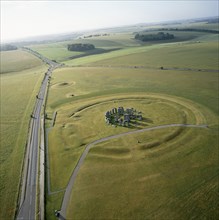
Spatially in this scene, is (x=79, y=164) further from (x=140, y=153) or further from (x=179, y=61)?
(x=179, y=61)

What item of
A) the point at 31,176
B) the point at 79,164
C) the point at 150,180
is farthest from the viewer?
the point at 79,164

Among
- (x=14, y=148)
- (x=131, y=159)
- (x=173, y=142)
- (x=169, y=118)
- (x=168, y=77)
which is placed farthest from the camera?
(x=168, y=77)

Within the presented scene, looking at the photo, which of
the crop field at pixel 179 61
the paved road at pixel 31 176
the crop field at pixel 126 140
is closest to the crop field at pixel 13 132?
the paved road at pixel 31 176

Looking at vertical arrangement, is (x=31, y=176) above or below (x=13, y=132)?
below

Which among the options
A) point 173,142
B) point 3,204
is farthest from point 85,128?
point 3,204

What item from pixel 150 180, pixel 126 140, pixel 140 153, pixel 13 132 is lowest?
pixel 150 180

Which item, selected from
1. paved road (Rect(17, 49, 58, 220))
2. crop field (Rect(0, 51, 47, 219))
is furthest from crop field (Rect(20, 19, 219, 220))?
crop field (Rect(0, 51, 47, 219))

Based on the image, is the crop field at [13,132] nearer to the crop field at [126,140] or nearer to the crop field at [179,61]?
the crop field at [126,140]

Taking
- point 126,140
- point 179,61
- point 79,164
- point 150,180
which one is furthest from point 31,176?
point 179,61

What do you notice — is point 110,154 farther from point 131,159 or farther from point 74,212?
point 74,212
